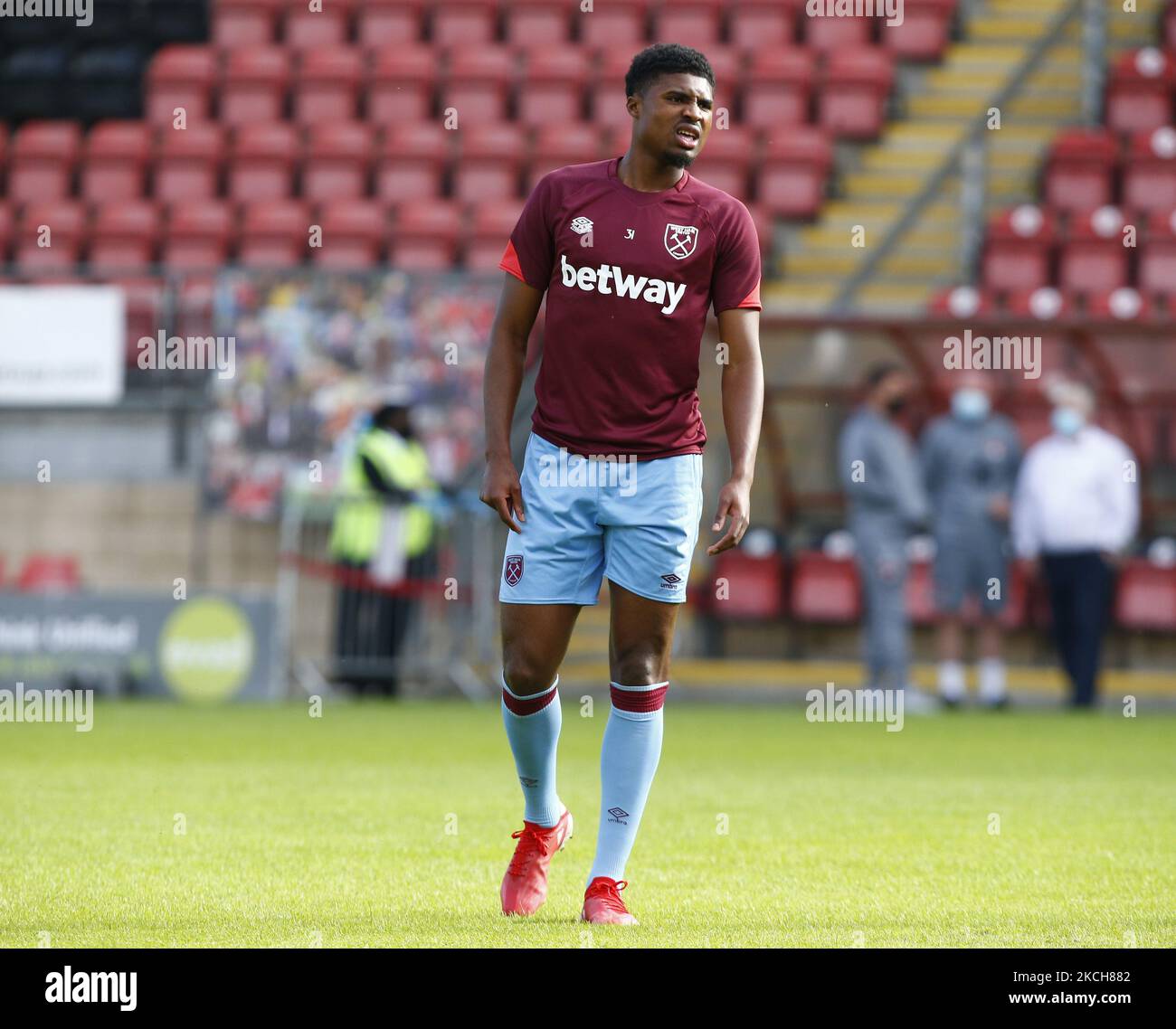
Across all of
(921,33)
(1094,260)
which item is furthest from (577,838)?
(921,33)

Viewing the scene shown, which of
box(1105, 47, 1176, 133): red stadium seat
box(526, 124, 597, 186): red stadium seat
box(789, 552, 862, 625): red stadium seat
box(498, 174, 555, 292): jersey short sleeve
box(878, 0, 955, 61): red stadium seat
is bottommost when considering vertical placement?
box(789, 552, 862, 625): red stadium seat

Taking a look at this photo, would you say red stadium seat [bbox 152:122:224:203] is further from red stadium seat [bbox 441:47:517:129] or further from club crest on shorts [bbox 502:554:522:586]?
club crest on shorts [bbox 502:554:522:586]

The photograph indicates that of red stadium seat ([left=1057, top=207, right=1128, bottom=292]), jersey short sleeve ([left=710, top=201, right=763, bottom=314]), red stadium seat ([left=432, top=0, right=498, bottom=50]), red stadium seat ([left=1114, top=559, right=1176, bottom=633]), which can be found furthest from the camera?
red stadium seat ([left=432, top=0, right=498, bottom=50])

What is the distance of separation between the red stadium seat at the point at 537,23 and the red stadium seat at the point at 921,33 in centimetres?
345

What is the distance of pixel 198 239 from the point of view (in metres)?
20.7

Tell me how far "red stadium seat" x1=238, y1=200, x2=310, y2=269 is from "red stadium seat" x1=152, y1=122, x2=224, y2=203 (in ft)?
4.08

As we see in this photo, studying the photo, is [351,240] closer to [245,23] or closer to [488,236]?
[488,236]

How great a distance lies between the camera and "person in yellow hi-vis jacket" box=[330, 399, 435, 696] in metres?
15.8

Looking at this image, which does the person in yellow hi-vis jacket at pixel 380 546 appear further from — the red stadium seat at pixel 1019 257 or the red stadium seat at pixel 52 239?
the red stadium seat at pixel 52 239

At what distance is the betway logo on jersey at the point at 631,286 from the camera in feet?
18.7

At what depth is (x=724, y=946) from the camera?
16.6 ft

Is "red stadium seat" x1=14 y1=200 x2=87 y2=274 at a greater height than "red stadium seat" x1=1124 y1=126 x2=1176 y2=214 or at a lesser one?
lesser

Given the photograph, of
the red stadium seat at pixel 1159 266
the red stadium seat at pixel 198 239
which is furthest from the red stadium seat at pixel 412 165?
the red stadium seat at pixel 1159 266

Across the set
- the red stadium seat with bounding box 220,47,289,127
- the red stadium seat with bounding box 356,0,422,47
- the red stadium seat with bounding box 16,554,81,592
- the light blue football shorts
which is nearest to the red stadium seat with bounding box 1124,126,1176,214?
the red stadium seat with bounding box 356,0,422,47
